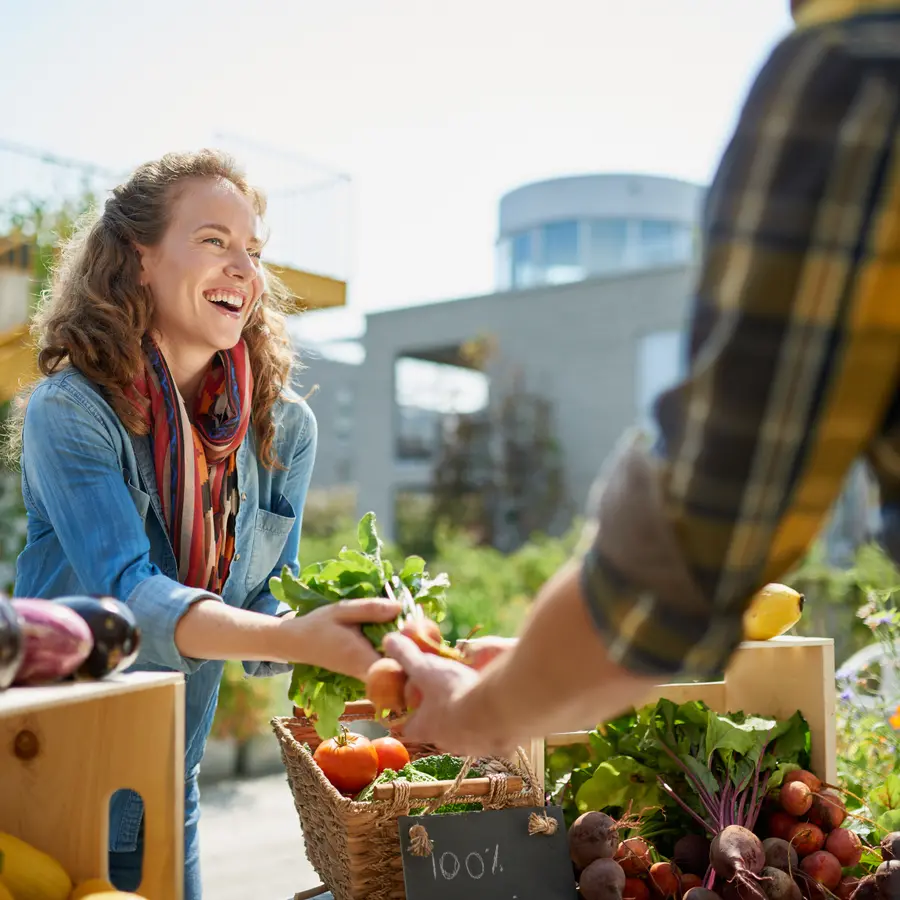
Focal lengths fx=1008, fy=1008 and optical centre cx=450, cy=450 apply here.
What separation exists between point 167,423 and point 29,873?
829 millimetres

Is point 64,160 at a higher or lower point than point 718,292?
higher

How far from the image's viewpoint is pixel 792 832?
6.06 ft

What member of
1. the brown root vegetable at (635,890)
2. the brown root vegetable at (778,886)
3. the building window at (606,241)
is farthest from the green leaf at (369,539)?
the building window at (606,241)

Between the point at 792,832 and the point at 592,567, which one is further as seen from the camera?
the point at 792,832

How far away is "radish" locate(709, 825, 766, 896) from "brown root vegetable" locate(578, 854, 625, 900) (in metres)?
0.19

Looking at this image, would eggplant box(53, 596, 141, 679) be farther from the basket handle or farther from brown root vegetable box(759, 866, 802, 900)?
brown root vegetable box(759, 866, 802, 900)

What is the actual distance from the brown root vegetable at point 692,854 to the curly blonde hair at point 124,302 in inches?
41.7

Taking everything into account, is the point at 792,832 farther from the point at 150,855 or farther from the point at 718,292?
the point at 718,292

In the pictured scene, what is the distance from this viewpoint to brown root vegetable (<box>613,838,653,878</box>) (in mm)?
1746

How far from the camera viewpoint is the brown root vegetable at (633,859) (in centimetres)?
175

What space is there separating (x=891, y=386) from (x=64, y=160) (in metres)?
9.22

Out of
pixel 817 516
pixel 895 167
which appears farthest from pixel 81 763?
pixel 895 167

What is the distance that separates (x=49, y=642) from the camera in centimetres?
113

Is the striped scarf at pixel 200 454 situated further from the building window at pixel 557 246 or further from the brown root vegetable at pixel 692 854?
the building window at pixel 557 246
